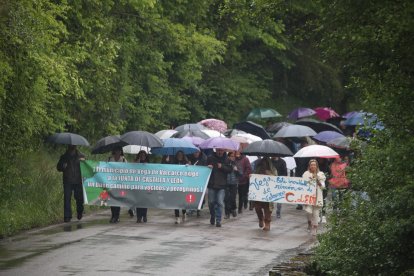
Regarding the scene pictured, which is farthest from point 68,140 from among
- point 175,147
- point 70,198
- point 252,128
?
point 252,128

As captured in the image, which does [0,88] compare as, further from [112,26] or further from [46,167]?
[112,26]

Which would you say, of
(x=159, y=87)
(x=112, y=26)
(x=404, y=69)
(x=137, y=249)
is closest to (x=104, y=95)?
(x=112, y=26)

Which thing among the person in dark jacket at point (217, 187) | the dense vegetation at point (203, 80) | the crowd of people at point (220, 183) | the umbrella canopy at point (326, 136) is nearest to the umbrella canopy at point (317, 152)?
the crowd of people at point (220, 183)

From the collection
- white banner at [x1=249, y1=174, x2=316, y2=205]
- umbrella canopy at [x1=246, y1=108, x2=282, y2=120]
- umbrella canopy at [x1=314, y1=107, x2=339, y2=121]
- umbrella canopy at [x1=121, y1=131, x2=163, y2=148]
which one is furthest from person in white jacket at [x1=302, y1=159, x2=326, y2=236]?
umbrella canopy at [x1=314, y1=107, x2=339, y2=121]

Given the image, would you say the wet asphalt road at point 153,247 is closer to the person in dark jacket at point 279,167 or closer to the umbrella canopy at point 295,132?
the person in dark jacket at point 279,167

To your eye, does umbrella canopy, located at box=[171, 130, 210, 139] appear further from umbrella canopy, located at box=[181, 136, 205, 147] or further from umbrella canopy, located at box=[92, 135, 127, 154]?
umbrella canopy, located at box=[92, 135, 127, 154]

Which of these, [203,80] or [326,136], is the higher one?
[203,80]

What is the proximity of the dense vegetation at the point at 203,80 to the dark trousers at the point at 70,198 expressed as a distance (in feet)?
1.61

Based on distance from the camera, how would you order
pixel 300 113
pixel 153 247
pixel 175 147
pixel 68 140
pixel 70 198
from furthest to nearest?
pixel 300 113 < pixel 175 147 < pixel 70 198 < pixel 68 140 < pixel 153 247

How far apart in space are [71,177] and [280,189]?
5.12 meters

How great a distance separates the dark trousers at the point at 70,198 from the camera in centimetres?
2309

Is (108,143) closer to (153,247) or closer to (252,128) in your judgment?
(153,247)

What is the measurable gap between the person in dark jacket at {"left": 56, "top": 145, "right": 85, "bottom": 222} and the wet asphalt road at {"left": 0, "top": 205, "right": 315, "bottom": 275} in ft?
1.53

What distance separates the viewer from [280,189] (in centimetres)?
2328
